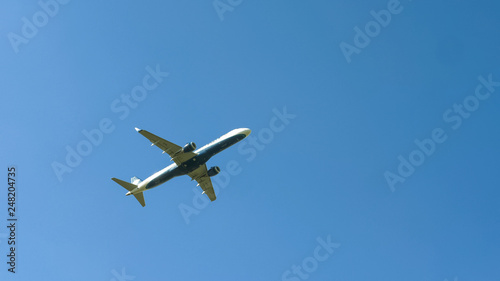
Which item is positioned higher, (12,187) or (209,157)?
(12,187)

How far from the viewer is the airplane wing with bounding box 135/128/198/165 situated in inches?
2904

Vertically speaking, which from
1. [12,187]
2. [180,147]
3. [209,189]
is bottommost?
[209,189]

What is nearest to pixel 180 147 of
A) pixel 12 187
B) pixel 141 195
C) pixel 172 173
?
pixel 172 173

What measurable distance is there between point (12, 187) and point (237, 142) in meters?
36.4

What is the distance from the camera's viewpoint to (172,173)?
254 ft

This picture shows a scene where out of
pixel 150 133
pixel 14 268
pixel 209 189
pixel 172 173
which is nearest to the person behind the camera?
pixel 14 268

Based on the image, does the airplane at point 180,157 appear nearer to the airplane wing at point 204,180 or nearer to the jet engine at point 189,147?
the jet engine at point 189,147

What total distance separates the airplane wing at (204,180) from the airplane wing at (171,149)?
5911 mm

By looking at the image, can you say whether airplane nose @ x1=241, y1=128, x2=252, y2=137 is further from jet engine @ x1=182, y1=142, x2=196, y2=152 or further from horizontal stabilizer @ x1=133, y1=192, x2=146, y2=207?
horizontal stabilizer @ x1=133, y1=192, x2=146, y2=207

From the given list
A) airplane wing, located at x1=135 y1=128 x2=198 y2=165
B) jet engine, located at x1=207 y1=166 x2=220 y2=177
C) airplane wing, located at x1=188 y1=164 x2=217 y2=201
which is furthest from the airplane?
jet engine, located at x1=207 y1=166 x2=220 y2=177

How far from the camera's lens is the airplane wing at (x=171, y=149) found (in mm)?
73750

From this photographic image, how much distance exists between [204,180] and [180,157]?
11.0m

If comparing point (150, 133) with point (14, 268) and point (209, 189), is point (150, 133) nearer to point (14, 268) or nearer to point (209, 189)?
point (209, 189)

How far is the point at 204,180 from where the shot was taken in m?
85.1
